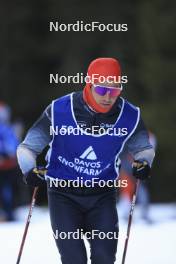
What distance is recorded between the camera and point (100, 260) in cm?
484

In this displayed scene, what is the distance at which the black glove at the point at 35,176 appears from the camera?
16.2 ft

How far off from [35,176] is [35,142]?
19 cm

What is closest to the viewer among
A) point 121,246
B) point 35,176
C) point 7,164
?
point 35,176

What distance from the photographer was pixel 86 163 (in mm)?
4891

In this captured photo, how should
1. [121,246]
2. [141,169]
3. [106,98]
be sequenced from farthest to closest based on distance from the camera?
[121,246] → [141,169] → [106,98]

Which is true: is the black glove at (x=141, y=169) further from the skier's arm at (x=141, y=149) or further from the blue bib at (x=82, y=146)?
the blue bib at (x=82, y=146)

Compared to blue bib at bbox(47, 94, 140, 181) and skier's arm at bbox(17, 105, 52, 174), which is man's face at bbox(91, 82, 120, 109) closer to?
blue bib at bbox(47, 94, 140, 181)

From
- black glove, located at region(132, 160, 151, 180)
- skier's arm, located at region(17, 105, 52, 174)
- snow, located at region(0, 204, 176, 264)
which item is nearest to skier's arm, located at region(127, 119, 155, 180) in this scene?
black glove, located at region(132, 160, 151, 180)

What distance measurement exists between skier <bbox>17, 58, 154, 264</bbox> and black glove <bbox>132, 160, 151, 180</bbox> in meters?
0.15

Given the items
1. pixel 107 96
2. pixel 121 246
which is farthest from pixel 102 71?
pixel 121 246

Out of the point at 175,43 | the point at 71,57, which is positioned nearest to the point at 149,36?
the point at 175,43

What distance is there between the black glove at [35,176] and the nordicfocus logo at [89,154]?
27cm

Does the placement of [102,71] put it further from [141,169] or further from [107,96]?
[141,169]

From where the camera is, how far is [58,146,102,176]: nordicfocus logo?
4895mm
